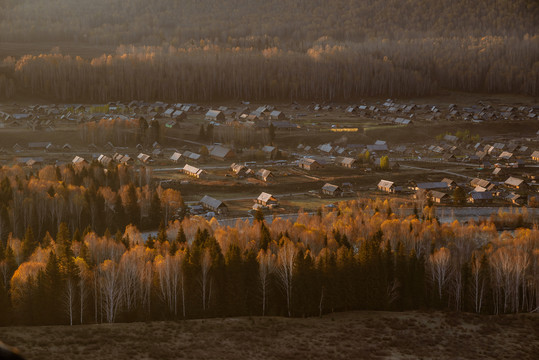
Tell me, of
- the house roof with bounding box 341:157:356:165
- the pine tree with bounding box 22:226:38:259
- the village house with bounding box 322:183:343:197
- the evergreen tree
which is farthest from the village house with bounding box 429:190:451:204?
the pine tree with bounding box 22:226:38:259

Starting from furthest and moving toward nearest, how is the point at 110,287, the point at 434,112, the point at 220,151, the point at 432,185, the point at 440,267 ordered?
1. the point at 434,112
2. the point at 220,151
3. the point at 432,185
4. the point at 440,267
5. the point at 110,287

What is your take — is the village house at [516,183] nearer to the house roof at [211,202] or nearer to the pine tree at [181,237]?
the house roof at [211,202]

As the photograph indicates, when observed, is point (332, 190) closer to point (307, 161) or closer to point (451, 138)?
point (307, 161)

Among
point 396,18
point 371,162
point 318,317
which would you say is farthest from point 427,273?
point 396,18

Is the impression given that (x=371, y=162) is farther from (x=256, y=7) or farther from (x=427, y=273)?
(x=256, y=7)

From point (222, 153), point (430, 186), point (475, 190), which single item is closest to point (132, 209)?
point (430, 186)

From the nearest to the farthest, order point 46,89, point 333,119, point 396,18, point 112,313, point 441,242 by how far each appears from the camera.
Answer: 1. point 112,313
2. point 441,242
3. point 333,119
4. point 46,89
5. point 396,18
